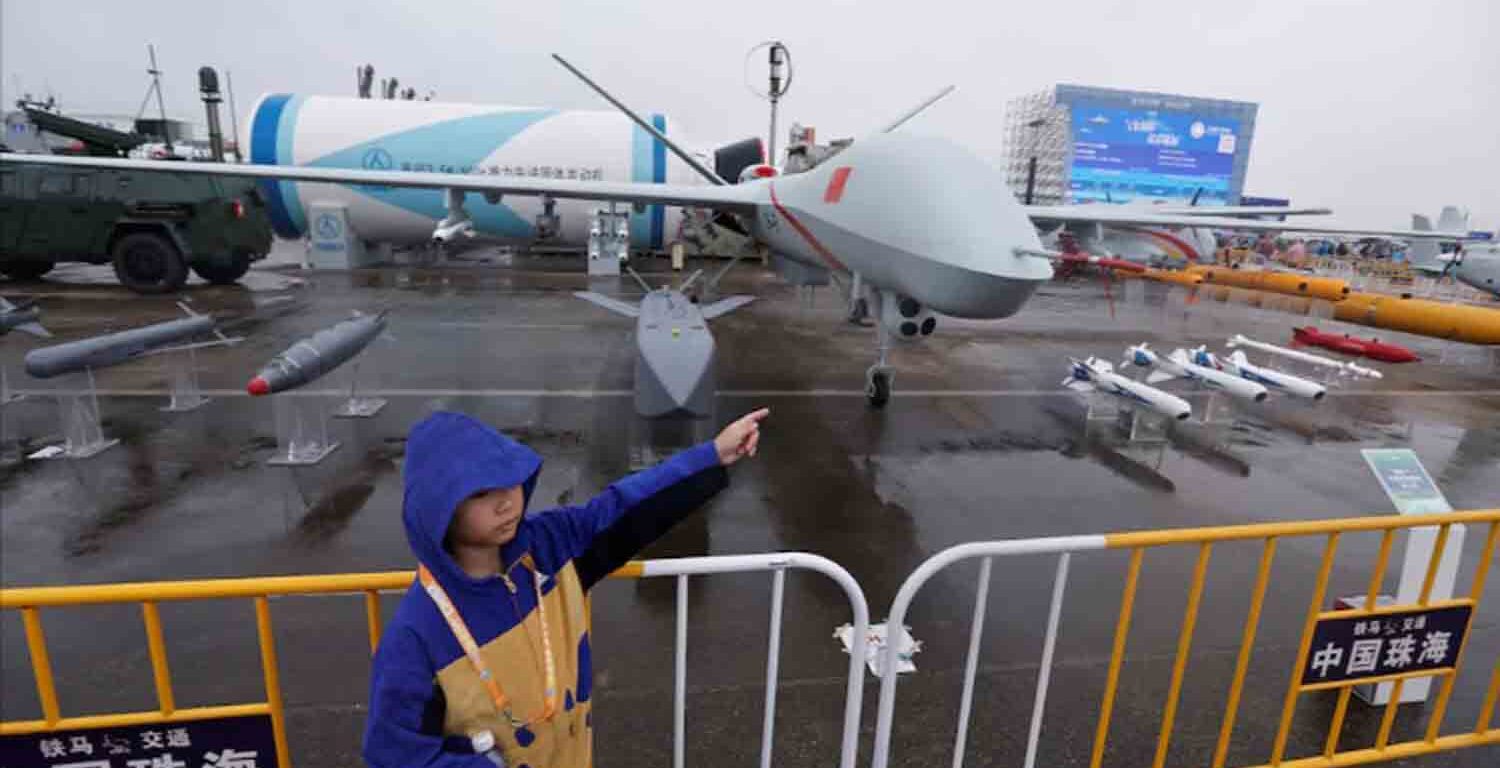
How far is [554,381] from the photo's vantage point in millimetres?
11109

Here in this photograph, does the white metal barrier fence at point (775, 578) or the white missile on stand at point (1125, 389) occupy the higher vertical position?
the white metal barrier fence at point (775, 578)

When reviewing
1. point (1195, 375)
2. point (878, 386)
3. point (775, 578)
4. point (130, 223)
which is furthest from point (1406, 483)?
point (130, 223)

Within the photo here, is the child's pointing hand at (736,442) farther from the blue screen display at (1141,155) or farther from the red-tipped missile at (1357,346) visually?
the blue screen display at (1141,155)

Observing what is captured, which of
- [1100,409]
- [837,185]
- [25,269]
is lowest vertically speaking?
[1100,409]

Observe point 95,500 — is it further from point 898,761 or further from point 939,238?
point 939,238

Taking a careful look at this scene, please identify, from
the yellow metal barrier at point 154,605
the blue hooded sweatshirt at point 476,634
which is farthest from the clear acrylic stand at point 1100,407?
the blue hooded sweatshirt at point 476,634

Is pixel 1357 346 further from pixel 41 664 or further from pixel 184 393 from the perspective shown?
pixel 184 393

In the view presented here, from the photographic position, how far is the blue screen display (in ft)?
194

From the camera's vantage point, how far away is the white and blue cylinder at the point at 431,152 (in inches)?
902

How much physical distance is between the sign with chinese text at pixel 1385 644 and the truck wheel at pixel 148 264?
71.6ft

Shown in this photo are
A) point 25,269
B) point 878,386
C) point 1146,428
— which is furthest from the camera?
point 25,269

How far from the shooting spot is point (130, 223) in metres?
17.0

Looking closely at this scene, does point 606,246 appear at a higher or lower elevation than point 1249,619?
higher

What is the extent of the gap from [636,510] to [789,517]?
452 cm
